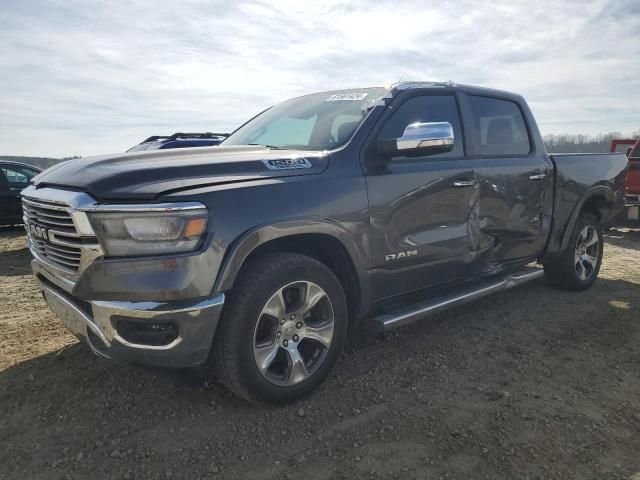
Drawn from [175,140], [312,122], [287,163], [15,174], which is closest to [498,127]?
[312,122]

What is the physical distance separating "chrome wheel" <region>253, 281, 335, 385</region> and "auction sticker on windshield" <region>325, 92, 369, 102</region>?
1574mm

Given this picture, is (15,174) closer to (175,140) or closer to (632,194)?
(175,140)

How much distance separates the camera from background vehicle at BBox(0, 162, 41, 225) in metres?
9.70

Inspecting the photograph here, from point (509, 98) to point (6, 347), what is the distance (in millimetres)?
4741

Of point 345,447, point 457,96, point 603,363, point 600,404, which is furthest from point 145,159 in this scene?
point 603,363

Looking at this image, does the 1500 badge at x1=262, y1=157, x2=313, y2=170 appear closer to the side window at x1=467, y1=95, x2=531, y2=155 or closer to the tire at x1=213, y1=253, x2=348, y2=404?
the tire at x1=213, y1=253, x2=348, y2=404

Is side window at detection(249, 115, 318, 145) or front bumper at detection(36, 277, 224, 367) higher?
side window at detection(249, 115, 318, 145)

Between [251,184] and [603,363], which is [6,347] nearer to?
[251,184]

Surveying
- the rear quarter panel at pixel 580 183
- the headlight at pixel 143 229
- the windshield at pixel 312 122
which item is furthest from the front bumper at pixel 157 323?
the rear quarter panel at pixel 580 183

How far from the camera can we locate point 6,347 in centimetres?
379

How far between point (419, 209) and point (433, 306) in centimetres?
69

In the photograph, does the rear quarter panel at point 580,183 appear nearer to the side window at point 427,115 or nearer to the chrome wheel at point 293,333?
the side window at point 427,115

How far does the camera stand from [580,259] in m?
5.39

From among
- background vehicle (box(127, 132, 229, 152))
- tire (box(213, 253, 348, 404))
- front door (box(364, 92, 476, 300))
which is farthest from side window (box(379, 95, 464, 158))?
background vehicle (box(127, 132, 229, 152))
